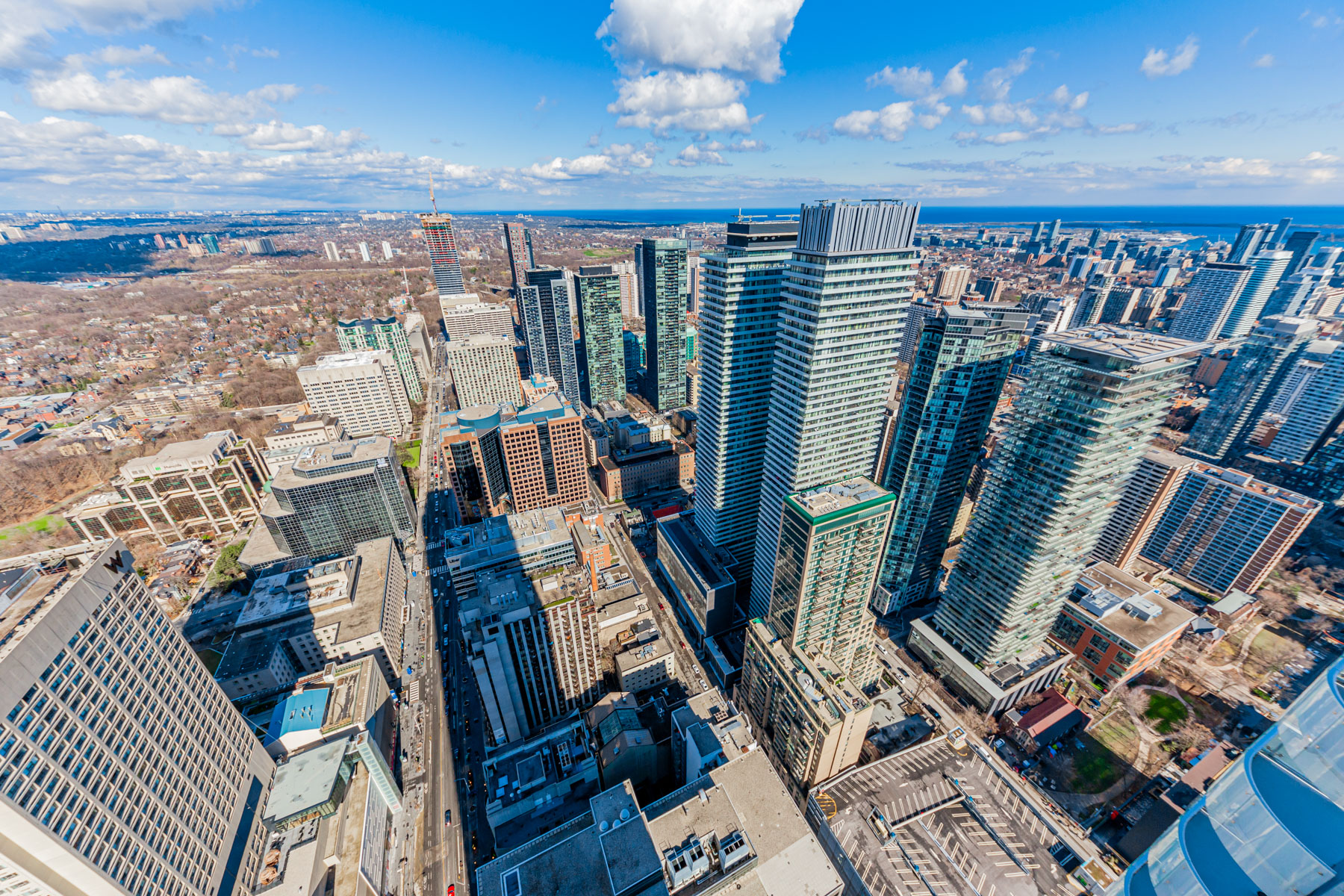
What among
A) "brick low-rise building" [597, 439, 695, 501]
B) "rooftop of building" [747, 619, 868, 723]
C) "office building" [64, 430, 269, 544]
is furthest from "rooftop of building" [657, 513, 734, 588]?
"office building" [64, 430, 269, 544]

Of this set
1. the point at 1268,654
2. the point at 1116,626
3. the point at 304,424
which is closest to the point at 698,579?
the point at 1116,626

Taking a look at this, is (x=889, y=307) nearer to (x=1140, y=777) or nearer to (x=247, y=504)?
(x=1140, y=777)

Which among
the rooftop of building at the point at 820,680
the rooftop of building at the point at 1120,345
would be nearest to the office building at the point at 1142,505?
the rooftop of building at the point at 1120,345

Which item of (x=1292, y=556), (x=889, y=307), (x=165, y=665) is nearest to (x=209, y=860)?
(x=165, y=665)

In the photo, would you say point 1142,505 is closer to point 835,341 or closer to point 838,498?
point 838,498

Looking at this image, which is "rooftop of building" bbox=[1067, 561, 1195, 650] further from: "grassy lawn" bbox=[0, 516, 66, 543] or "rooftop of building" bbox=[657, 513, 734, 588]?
"grassy lawn" bbox=[0, 516, 66, 543]
